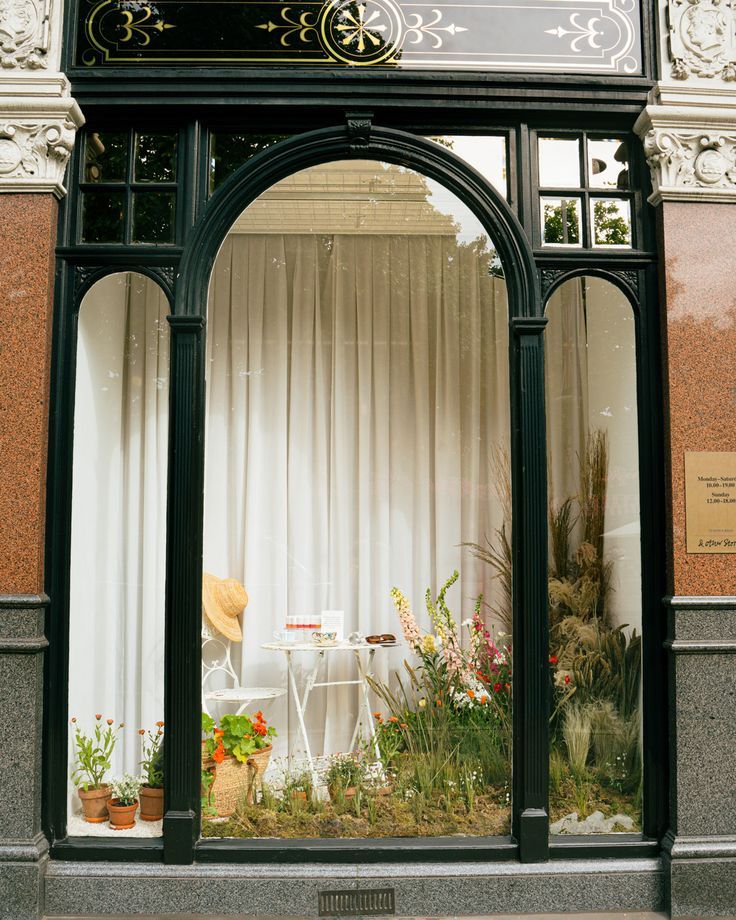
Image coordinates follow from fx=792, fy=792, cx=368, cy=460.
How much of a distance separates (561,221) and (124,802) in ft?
15.4

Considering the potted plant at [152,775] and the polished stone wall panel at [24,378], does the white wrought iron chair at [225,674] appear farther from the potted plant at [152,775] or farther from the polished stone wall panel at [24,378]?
the polished stone wall panel at [24,378]

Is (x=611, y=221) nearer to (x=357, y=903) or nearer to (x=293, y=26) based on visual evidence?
(x=293, y=26)

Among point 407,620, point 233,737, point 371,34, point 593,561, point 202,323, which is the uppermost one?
point 371,34

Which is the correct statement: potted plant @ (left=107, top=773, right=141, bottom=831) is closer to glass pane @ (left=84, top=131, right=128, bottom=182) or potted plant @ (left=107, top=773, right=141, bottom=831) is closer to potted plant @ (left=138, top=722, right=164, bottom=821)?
potted plant @ (left=138, top=722, right=164, bottom=821)

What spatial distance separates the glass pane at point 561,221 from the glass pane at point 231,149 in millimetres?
1795

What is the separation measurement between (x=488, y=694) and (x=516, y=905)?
131 centimetres

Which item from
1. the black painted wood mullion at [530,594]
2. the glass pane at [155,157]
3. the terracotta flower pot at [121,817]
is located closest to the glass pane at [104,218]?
the glass pane at [155,157]

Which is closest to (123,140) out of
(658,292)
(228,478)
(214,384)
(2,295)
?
(2,295)

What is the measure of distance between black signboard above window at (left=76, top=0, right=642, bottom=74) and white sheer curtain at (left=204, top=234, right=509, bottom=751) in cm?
140

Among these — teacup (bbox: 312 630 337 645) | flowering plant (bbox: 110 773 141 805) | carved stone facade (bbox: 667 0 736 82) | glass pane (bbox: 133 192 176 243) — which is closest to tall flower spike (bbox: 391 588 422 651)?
teacup (bbox: 312 630 337 645)

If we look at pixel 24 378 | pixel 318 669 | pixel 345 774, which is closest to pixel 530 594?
pixel 345 774

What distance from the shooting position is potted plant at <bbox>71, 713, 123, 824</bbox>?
505 cm

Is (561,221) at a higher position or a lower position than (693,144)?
lower

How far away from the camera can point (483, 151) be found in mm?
5199
